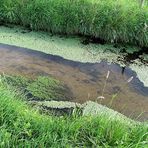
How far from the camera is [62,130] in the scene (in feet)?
14.1

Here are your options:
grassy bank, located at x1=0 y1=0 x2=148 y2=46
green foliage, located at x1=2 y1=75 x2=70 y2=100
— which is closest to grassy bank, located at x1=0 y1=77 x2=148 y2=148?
green foliage, located at x1=2 y1=75 x2=70 y2=100

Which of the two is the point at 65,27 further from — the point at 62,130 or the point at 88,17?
the point at 62,130

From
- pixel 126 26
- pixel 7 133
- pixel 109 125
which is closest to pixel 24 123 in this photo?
pixel 7 133

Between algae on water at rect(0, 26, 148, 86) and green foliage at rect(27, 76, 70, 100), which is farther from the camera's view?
algae on water at rect(0, 26, 148, 86)

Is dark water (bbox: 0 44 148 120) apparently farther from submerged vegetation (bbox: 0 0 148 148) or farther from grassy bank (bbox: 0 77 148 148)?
grassy bank (bbox: 0 77 148 148)

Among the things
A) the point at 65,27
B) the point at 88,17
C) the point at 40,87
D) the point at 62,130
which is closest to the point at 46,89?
the point at 40,87

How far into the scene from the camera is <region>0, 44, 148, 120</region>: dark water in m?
6.29

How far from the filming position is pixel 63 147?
4.08 meters

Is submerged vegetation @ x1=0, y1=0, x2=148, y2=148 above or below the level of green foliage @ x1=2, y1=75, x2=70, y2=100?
above

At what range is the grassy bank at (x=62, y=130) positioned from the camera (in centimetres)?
411

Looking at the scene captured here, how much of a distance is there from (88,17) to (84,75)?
1.68m

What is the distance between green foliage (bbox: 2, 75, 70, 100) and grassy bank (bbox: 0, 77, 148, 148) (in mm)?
1522

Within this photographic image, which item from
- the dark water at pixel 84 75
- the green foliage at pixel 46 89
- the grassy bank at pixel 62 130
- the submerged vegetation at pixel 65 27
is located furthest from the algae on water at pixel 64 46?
the grassy bank at pixel 62 130

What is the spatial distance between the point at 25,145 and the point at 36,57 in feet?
12.1
